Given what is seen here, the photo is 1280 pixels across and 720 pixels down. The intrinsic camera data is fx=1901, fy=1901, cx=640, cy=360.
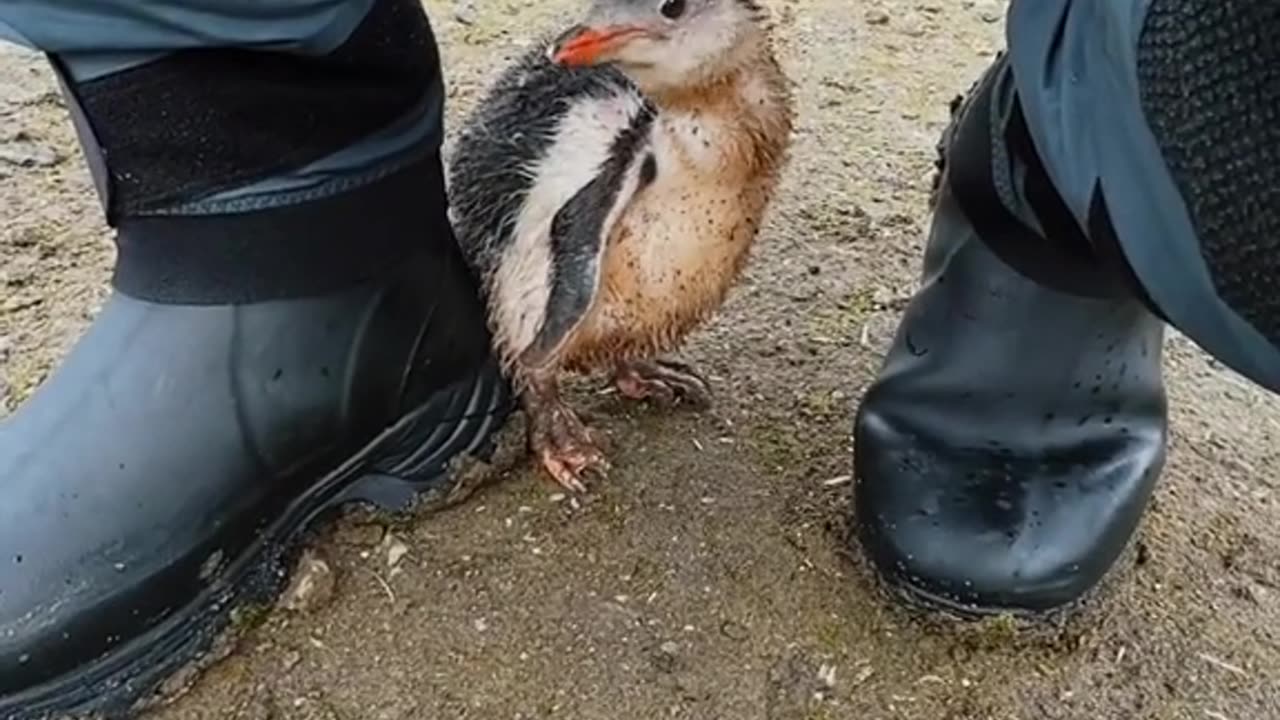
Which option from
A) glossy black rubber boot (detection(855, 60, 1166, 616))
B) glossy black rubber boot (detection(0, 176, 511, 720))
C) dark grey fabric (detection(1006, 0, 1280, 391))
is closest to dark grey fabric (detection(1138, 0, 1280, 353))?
dark grey fabric (detection(1006, 0, 1280, 391))

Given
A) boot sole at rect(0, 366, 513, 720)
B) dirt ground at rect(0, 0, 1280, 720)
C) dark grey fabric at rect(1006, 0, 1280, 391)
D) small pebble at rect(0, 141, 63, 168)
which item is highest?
dark grey fabric at rect(1006, 0, 1280, 391)

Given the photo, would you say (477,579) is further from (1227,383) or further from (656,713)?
(1227,383)

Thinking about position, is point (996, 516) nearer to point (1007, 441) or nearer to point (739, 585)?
point (1007, 441)

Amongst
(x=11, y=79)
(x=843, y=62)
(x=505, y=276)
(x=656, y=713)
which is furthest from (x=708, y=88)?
(x=11, y=79)

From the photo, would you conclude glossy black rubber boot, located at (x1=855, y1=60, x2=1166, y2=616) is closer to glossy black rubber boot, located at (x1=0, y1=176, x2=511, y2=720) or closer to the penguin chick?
the penguin chick

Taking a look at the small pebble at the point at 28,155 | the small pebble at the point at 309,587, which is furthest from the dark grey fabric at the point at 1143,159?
the small pebble at the point at 28,155

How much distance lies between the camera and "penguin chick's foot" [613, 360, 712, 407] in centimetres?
177

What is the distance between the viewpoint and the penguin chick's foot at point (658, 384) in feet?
5.80

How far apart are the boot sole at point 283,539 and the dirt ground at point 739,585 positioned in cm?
2

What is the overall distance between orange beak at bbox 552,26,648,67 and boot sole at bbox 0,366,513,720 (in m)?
0.30

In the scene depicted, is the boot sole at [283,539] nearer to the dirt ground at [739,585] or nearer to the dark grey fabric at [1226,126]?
the dirt ground at [739,585]

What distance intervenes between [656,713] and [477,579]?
0.68 feet

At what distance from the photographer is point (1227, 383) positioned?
187 centimetres

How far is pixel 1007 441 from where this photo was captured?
1.58m
